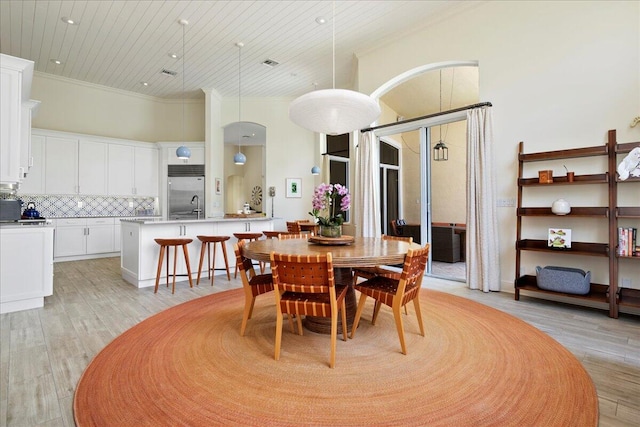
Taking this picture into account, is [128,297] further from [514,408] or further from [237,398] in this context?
[514,408]

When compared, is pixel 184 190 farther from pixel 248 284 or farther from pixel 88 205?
pixel 248 284

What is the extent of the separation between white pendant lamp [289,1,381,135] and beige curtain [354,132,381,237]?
2.42 metres

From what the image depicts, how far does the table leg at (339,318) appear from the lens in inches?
110

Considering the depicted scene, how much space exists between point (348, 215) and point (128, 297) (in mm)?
5109

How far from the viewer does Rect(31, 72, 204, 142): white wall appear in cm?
694

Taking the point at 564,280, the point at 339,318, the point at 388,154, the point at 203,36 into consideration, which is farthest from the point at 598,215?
the point at 203,36

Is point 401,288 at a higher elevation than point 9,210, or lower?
lower

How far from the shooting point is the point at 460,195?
6773mm

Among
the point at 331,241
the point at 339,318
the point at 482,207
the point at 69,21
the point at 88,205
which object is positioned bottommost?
the point at 339,318

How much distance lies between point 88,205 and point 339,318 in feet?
23.3

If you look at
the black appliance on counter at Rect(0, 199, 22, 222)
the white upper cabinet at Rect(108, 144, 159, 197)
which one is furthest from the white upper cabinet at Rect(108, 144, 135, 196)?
the black appliance on counter at Rect(0, 199, 22, 222)

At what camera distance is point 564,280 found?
3451 mm

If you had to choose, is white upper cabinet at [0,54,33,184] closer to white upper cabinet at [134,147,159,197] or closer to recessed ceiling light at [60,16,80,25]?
recessed ceiling light at [60,16,80,25]

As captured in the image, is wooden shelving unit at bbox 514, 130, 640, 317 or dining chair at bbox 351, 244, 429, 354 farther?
wooden shelving unit at bbox 514, 130, 640, 317
